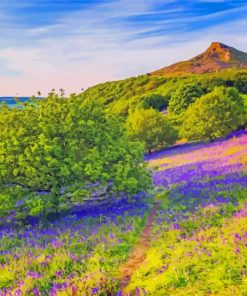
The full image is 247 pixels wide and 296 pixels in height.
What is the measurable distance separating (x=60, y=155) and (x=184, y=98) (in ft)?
213

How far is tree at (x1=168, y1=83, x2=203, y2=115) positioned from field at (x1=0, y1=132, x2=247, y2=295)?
61474 millimetres

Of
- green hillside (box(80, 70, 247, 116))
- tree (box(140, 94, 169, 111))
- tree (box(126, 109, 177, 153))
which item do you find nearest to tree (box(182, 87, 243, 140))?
tree (box(126, 109, 177, 153))

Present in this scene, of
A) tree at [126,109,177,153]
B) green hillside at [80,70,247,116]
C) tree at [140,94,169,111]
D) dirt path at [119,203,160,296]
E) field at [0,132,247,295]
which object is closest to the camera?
field at [0,132,247,295]

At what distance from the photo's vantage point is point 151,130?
2076 inches

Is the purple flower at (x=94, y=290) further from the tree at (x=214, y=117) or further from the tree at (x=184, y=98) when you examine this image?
the tree at (x=184, y=98)

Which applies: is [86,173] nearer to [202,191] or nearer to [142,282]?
[202,191]

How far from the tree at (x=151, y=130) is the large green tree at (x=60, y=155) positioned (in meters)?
34.1

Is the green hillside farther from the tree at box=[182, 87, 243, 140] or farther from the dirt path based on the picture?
the dirt path

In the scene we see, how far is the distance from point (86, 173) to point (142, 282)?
7936 mm

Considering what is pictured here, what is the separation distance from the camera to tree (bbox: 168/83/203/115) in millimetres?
78562

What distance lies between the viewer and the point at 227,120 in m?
47.7

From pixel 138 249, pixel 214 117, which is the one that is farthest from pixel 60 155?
pixel 214 117

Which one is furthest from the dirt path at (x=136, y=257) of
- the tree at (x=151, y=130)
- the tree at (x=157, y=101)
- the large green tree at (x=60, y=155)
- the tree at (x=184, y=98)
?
the tree at (x=157, y=101)

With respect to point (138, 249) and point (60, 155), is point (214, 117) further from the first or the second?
point (138, 249)
